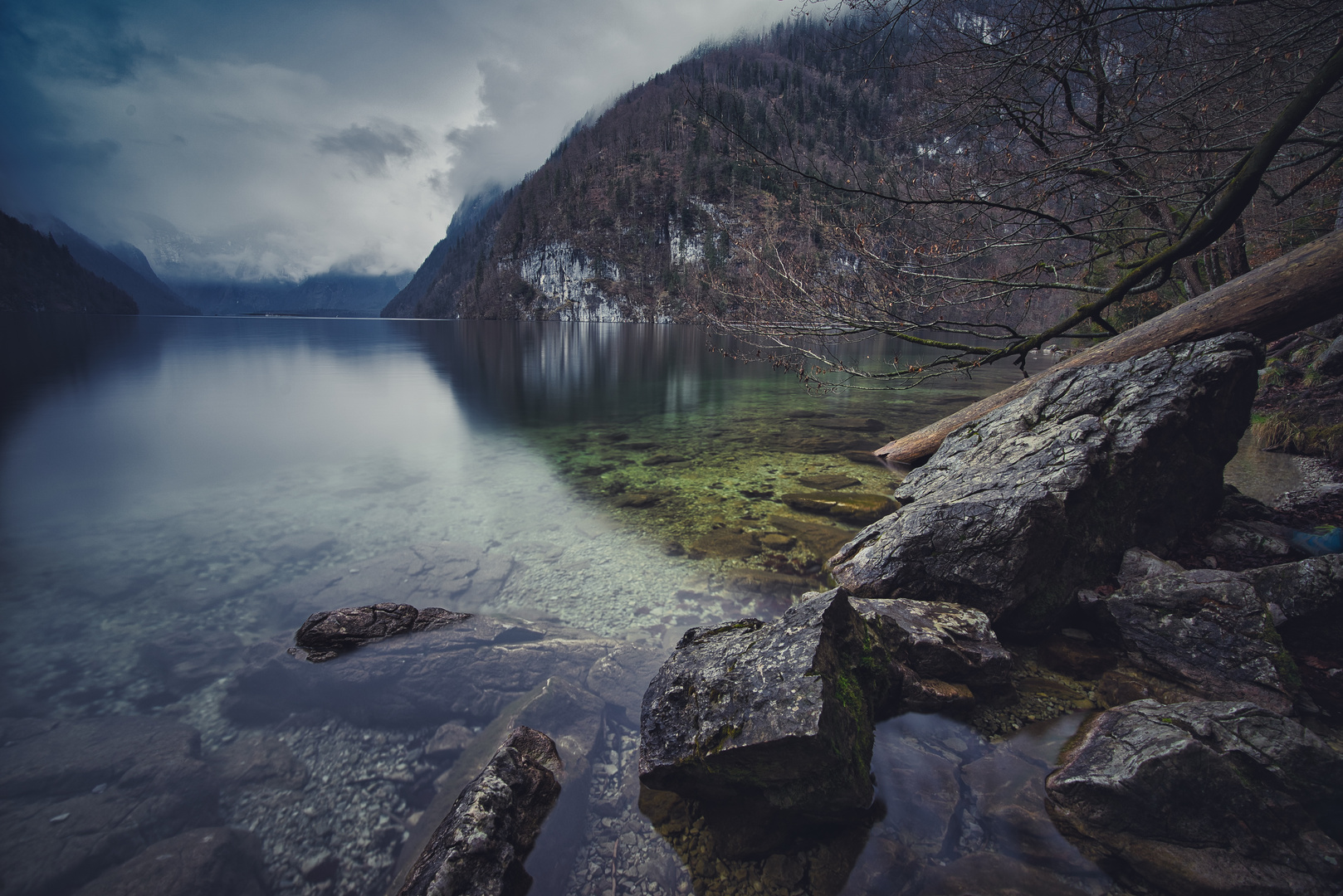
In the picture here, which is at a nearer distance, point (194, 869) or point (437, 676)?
point (194, 869)

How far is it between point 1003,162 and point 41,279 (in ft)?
747

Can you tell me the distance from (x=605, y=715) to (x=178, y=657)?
5.10m

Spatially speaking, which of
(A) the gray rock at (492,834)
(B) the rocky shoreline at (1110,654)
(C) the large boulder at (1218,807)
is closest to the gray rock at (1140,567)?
(B) the rocky shoreline at (1110,654)

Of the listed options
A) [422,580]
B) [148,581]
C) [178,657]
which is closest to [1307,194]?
[422,580]

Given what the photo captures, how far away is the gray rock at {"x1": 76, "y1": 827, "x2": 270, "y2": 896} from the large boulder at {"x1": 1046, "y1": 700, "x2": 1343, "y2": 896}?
5408 mm

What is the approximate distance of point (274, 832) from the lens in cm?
377

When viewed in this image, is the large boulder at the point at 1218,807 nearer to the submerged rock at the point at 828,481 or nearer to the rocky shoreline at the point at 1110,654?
the rocky shoreline at the point at 1110,654

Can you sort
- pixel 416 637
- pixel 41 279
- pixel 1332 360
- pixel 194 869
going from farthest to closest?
pixel 41 279 → pixel 1332 360 → pixel 416 637 → pixel 194 869

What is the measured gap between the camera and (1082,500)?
17.2 ft

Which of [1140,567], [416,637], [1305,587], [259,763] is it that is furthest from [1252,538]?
[259,763]

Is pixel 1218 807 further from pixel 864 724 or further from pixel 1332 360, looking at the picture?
pixel 1332 360

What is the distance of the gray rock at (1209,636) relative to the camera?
384 cm

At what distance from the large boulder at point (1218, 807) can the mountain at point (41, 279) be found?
205 metres

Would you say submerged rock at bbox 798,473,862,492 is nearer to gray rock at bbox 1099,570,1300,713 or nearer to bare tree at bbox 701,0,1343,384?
bare tree at bbox 701,0,1343,384
